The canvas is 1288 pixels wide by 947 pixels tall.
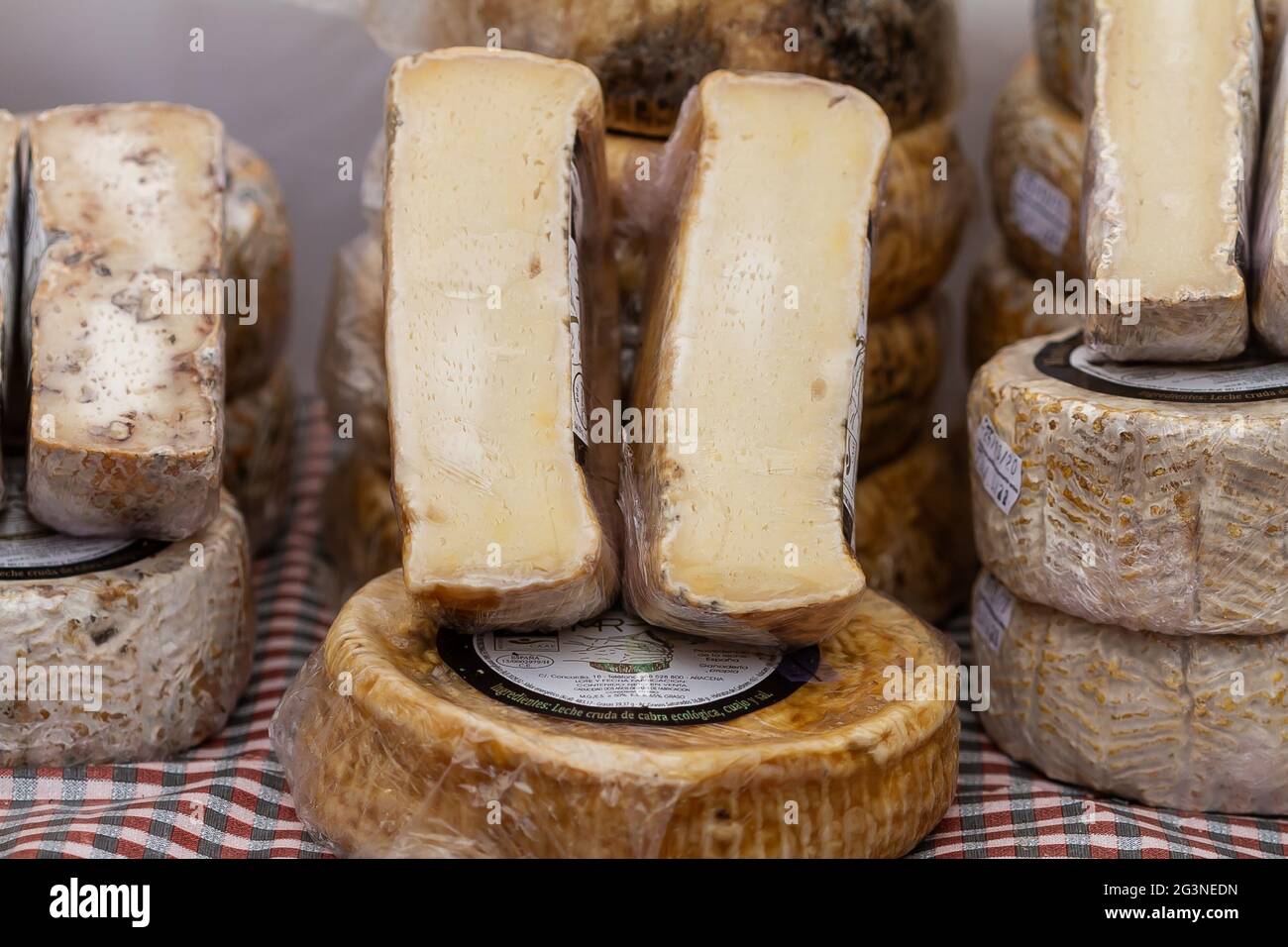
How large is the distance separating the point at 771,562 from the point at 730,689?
107mm

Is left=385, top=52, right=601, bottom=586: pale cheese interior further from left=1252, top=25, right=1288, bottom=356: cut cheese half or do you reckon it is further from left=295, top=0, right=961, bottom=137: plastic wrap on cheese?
left=1252, top=25, right=1288, bottom=356: cut cheese half

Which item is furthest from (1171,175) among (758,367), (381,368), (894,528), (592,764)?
(381,368)

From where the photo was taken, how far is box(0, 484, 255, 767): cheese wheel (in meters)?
1.15

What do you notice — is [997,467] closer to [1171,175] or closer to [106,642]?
[1171,175]

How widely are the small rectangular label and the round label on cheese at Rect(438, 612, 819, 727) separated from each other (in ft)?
0.68

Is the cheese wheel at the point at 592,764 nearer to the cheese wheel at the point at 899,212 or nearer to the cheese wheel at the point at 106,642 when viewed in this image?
the cheese wheel at the point at 106,642

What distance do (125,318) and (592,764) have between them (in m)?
0.58

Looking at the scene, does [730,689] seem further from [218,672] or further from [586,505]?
[218,672]

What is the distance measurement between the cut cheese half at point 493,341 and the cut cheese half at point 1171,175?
43 cm

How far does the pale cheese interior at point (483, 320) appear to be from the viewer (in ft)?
3.51
